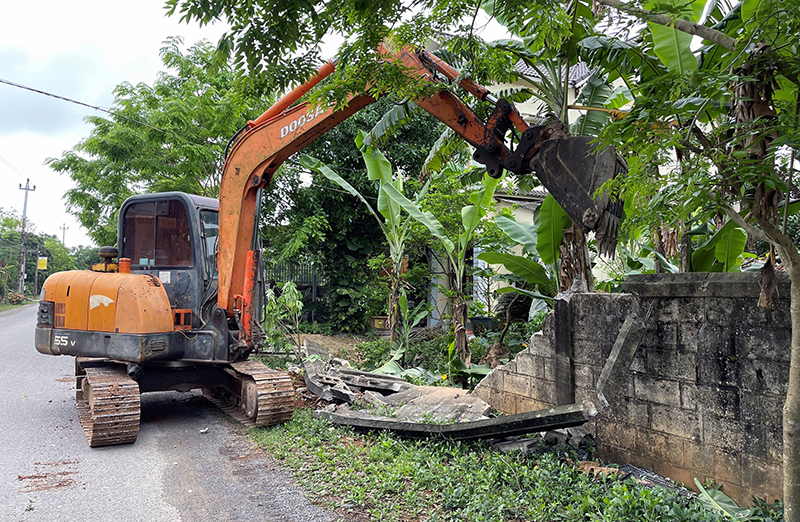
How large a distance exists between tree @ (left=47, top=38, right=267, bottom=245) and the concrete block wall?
9450 millimetres

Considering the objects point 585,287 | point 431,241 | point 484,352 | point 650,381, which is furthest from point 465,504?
point 431,241

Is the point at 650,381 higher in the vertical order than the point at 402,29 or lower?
lower

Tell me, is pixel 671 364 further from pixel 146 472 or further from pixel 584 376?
pixel 146 472

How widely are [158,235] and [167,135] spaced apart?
6124mm

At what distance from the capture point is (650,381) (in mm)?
4078

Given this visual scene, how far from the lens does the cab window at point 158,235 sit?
6.66m

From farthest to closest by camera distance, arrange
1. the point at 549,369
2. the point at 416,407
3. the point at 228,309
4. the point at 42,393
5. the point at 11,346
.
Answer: the point at 11,346, the point at 42,393, the point at 228,309, the point at 416,407, the point at 549,369

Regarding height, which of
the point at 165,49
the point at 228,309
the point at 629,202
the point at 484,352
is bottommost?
the point at 484,352

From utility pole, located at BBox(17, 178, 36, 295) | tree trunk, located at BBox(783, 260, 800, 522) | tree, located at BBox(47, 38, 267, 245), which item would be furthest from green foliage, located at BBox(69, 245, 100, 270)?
tree trunk, located at BBox(783, 260, 800, 522)

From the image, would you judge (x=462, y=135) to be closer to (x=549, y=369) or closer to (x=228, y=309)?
(x=549, y=369)

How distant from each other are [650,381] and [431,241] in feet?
19.5

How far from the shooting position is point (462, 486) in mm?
3820

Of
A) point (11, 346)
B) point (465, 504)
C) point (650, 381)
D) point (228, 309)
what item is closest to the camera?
point (465, 504)

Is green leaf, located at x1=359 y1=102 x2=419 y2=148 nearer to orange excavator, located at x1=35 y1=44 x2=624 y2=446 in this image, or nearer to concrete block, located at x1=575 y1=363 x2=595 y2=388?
orange excavator, located at x1=35 y1=44 x2=624 y2=446
